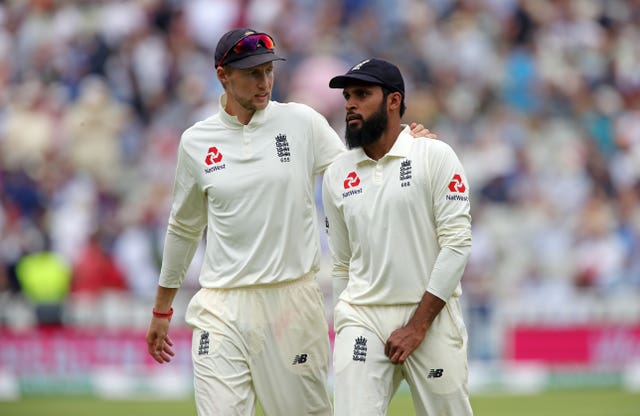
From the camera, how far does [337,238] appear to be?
685 centimetres

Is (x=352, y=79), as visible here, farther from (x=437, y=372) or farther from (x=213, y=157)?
(x=437, y=372)

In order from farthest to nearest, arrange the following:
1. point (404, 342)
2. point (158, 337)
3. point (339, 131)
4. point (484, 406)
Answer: point (339, 131) < point (484, 406) < point (158, 337) < point (404, 342)

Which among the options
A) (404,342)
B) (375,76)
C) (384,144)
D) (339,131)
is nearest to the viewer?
(404,342)

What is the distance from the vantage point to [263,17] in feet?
58.0

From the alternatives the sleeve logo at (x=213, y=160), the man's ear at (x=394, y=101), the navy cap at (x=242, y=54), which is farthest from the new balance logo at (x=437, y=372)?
the navy cap at (x=242, y=54)

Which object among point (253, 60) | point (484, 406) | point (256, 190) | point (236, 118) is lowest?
point (484, 406)

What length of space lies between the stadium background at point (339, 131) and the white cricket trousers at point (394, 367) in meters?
7.85

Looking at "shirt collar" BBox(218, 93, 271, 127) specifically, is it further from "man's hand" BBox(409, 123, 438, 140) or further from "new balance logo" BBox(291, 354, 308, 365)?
"new balance logo" BBox(291, 354, 308, 365)

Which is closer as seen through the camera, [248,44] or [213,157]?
[248,44]

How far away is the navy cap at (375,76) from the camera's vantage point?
6.56 meters

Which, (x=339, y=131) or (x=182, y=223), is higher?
(x=339, y=131)

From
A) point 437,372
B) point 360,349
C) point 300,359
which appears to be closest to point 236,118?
point 300,359

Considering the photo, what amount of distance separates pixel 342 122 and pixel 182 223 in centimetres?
884

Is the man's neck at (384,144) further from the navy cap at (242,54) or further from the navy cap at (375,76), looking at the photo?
the navy cap at (242,54)
